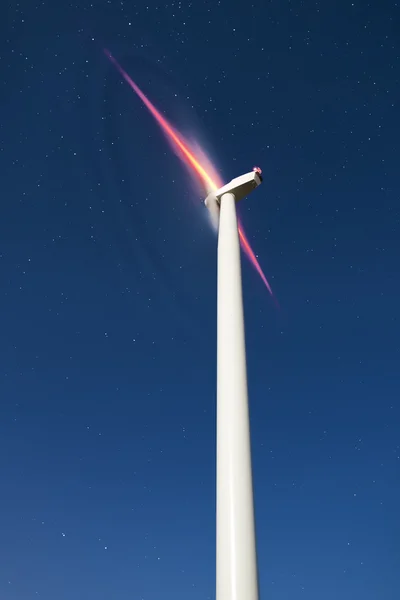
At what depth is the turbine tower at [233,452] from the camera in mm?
6004

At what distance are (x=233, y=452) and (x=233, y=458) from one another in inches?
3.2

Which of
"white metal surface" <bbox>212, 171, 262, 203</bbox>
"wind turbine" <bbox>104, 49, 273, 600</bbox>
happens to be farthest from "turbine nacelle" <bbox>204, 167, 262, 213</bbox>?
"wind turbine" <bbox>104, 49, 273, 600</bbox>

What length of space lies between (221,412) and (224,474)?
953 millimetres

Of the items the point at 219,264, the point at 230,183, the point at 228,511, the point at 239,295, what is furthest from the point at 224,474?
the point at 230,183

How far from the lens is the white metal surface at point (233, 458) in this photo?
599cm

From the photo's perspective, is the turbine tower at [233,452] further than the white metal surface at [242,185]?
No

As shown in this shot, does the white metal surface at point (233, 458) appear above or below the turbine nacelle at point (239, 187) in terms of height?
below

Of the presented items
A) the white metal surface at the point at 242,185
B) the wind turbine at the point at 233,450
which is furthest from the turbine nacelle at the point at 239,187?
the wind turbine at the point at 233,450

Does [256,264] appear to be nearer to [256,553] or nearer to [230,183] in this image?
[230,183]

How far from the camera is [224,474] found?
6.73 meters

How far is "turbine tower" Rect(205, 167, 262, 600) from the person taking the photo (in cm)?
600

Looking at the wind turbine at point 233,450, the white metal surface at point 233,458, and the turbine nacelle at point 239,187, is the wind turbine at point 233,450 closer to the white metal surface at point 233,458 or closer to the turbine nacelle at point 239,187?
the white metal surface at point 233,458

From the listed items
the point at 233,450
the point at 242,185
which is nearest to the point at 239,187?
the point at 242,185

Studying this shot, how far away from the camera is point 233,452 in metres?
6.86
